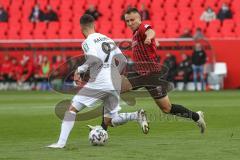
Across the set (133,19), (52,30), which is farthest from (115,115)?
(52,30)

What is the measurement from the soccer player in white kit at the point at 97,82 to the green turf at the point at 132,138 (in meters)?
0.37

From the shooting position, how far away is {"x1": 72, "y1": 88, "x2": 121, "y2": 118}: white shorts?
10461 millimetres

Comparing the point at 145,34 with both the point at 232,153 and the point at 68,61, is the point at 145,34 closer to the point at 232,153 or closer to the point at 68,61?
the point at 232,153

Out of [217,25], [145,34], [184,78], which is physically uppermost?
[145,34]

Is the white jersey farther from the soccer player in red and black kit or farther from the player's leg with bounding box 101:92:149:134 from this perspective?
the soccer player in red and black kit

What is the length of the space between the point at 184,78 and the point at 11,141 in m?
18.0

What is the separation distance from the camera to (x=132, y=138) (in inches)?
460

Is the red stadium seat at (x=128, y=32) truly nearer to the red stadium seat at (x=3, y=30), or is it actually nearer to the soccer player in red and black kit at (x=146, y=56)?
the red stadium seat at (x=3, y=30)

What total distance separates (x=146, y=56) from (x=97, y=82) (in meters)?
1.30

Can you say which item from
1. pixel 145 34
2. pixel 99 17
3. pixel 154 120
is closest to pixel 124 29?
pixel 99 17

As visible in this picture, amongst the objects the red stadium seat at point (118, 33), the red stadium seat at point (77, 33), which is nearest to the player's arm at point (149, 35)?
the red stadium seat at point (118, 33)

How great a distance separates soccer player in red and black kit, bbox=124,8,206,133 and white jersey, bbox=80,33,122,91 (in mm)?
751

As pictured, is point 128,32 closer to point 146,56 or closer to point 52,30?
point 52,30

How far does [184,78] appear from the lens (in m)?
28.8
